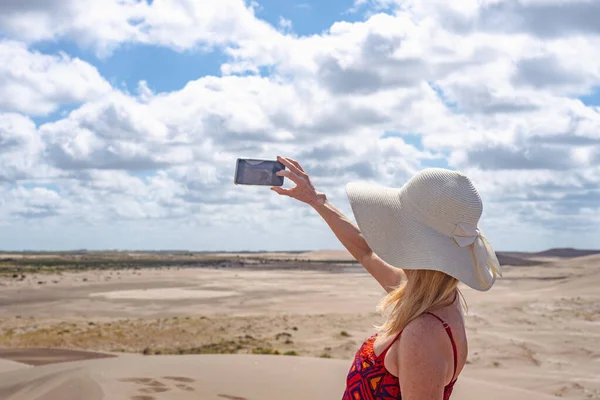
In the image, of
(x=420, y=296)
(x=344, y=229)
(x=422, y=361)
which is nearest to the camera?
(x=422, y=361)

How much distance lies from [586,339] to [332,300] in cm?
1288

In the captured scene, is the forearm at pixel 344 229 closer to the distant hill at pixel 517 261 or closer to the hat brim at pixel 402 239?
the hat brim at pixel 402 239

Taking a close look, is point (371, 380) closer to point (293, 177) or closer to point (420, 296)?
point (420, 296)

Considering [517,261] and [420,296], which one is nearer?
[420,296]

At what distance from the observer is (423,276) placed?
7.07ft

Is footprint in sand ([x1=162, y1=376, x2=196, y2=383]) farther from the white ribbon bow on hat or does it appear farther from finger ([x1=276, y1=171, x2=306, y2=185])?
the white ribbon bow on hat

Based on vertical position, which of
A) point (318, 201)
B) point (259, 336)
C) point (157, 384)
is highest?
point (318, 201)

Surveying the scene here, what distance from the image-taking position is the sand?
7.06 m

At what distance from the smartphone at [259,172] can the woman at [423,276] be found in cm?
66

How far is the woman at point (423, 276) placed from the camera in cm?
198

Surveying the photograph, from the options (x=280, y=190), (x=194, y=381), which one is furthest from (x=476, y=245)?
(x=194, y=381)

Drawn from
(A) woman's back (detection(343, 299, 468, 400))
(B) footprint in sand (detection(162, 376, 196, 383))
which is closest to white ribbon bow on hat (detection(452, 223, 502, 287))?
(A) woman's back (detection(343, 299, 468, 400))

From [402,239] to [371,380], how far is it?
487 millimetres

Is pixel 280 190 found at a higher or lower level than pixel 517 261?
lower
